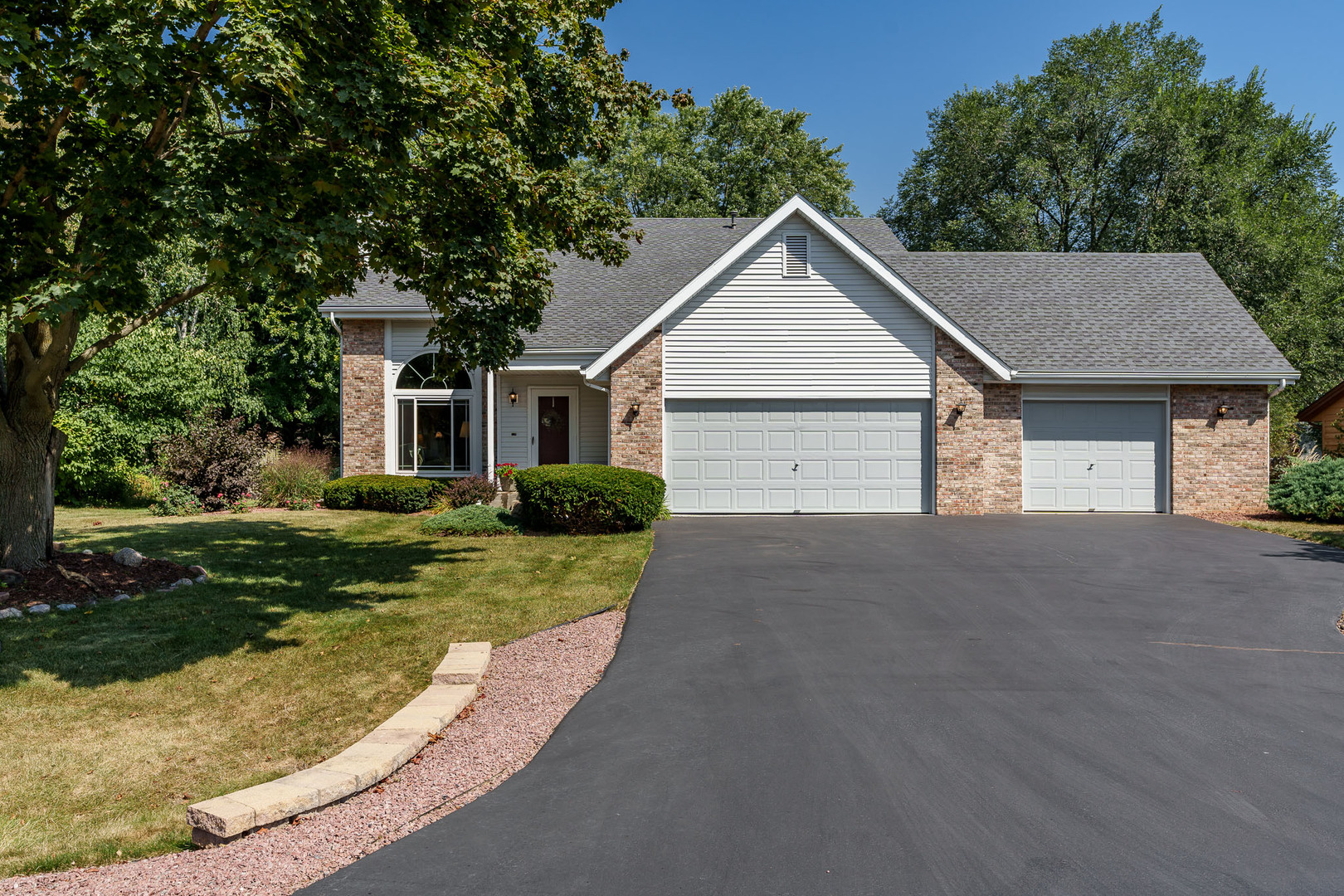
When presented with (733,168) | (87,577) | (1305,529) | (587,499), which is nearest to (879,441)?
(587,499)

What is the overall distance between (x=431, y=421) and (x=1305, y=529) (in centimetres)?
1771

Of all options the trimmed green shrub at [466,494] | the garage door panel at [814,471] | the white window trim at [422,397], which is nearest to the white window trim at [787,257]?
the garage door panel at [814,471]

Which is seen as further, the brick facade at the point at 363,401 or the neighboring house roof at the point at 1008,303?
the brick facade at the point at 363,401

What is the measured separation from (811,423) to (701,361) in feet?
8.39

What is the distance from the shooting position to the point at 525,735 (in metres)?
5.25

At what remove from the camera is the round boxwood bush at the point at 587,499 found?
1351 cm

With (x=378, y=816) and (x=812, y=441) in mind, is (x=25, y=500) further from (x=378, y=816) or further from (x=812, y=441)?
(x=812, y=441)

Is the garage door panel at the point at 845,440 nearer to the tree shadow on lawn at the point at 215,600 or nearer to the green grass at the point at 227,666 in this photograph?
the green grass at the point at 227,666

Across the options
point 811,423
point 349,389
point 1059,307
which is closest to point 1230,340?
point 1059,307

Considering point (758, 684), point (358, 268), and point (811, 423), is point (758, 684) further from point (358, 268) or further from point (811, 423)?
point (811, 423)

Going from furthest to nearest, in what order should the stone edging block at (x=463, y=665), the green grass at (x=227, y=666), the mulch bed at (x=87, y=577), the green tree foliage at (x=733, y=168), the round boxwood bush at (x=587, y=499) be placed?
the green tree foliage at (x=733, y=168), the round boxwood bush at (x=587, y=499), the mulch bed at (x=87, y=577), the stone edging block at (x=463, y=665), the green grass at (x=227, y=666)

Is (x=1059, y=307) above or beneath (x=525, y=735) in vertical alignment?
above

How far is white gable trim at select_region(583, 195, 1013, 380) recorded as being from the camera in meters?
15.8

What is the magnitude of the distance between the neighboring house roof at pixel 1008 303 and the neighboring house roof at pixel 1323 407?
283 inches
